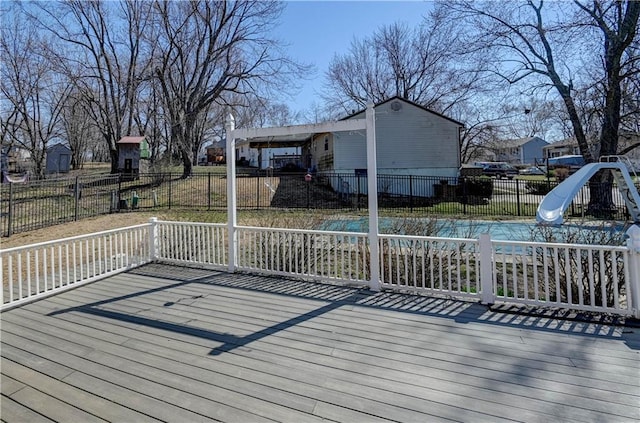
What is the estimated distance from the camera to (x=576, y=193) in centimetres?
876

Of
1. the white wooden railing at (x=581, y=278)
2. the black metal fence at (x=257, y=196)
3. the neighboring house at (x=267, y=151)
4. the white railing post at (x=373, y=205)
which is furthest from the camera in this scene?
the neighboring house at (x=267, y=151)

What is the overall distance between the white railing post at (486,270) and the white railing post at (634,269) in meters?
1.26

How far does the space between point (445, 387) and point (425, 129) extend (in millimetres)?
17088

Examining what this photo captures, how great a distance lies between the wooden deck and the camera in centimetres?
220

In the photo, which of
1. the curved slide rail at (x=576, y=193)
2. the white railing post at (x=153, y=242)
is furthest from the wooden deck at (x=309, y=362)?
the curved slide rail at (x=576, y=193)

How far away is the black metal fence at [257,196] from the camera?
11.4 m

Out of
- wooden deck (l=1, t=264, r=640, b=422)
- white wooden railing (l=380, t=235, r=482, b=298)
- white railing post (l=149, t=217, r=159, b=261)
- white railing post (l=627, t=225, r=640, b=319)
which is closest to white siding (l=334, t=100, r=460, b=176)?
→ white railing post (l=149, t=217, r=159, b=261)

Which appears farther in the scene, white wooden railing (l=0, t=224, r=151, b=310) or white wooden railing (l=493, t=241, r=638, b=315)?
white wooden railing (l=0, t=224, r=151, b=310)

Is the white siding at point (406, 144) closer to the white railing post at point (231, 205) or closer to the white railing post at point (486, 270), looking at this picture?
the white railing post at point (231, 205)

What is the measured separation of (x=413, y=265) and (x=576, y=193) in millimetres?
6849

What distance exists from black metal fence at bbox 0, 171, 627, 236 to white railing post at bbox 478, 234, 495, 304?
25.6 ft

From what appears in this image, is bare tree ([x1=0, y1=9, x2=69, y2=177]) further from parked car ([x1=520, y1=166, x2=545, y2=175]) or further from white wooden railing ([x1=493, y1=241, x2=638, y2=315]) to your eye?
parked car ([x1=520, y1=166, x2=545, y2=175])

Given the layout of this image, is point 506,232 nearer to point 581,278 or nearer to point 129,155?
point 581,278

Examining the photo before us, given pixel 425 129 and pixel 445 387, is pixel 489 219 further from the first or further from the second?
pixel 445 387
